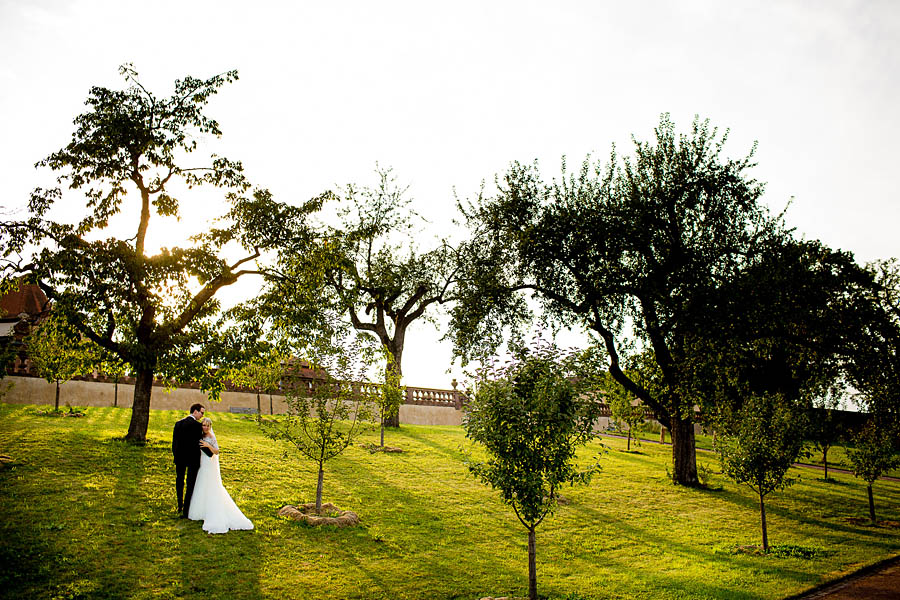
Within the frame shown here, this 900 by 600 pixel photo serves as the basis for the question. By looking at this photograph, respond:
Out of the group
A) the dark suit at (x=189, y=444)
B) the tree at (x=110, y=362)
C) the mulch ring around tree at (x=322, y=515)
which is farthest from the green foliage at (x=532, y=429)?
the tree at (x=110, y=362)

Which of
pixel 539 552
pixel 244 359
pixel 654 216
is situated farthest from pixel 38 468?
pixel 654 216

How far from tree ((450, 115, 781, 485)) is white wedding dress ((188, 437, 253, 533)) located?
14.5 m

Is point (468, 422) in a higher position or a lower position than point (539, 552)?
higher

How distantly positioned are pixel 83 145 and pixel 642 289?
23491 millimetres

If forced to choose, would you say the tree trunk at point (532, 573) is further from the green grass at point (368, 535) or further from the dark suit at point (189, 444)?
the dark suit at point (189, 444)

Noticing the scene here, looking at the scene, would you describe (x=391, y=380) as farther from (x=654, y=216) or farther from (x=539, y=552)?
(x=654, y=216)

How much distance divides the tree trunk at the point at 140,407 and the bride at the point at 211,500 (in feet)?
27.9

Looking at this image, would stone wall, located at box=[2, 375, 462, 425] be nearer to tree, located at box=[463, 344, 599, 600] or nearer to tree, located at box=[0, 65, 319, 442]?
tree, located at box=[0, 65, 319, 442]

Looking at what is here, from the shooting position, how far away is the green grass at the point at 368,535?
38.7 feet

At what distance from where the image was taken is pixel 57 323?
20281 mm

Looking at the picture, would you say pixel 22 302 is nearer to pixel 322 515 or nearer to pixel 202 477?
pixel 202 477

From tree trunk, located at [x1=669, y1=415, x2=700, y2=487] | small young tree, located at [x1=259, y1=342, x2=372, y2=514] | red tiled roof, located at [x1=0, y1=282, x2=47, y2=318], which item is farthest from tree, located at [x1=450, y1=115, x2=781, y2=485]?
red tiled roof, located at [x1=0, y1=282, x2=47, y2=318]

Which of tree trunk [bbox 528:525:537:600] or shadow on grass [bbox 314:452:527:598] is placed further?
shadow on grass [bbox 314:452:527:598]

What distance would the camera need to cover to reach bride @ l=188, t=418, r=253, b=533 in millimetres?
14180
